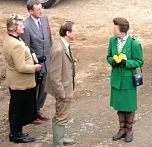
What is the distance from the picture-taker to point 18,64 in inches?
216

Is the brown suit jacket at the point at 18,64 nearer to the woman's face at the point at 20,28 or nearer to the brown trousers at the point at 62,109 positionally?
the woman's face at the point at 20,28

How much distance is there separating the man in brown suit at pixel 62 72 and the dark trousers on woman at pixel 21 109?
0.43 metres

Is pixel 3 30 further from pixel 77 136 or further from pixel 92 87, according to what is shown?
pixel 77 136

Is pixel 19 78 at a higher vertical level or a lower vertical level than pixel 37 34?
lower

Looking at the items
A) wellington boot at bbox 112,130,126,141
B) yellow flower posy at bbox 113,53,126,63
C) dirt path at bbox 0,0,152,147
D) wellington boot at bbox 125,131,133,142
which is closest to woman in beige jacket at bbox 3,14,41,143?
dirt path at bbox 0,0,152,147

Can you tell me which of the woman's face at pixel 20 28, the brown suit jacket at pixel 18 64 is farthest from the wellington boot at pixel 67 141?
the woman's face at pixel 20 28

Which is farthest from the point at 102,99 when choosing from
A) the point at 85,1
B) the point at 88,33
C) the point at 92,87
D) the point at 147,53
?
the point at 85,1

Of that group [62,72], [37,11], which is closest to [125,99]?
[62,72]

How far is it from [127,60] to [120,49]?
0.18m

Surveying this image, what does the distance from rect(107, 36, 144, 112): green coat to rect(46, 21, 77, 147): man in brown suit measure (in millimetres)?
558

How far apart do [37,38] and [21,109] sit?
907 millimetres

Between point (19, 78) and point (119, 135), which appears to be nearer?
point (19, 78)

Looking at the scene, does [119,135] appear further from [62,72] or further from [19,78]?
[19,78]

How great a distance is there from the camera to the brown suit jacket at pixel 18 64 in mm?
5477
